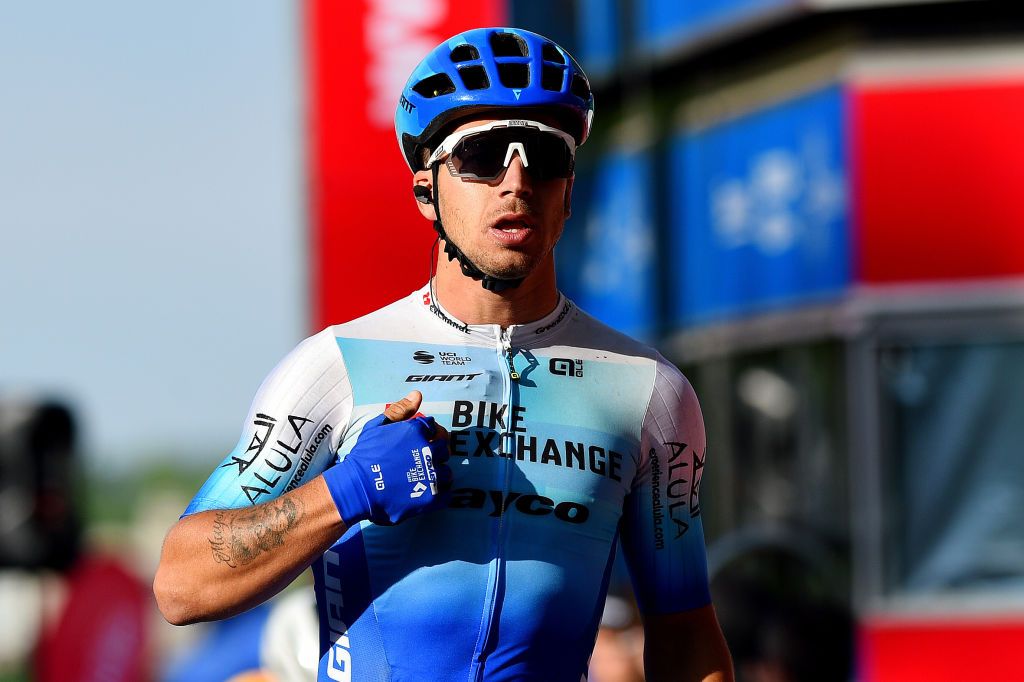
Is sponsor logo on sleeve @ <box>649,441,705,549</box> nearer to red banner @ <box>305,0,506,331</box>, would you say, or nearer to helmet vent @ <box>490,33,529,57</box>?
helmet vent @ <box>490,33,529,57</box>

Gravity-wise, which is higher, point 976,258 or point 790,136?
point 790,136

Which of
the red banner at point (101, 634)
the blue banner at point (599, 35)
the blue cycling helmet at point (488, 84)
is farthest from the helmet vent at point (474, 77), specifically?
the blue banner at point (599, 35)

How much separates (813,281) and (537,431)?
7.92 metres

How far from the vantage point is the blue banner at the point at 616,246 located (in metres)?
13.6

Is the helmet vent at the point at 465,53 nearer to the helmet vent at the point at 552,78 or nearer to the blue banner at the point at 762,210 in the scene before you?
the helmet vent at the point at 552,78

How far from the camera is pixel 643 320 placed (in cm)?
1376

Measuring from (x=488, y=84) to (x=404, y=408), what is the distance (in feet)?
2.48

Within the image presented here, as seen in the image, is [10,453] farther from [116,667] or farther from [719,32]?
[719,32]

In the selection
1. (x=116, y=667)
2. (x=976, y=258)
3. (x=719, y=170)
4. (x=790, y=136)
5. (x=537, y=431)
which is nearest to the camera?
(x=537, y=431)

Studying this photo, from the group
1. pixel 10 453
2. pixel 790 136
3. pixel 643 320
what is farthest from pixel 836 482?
pixel 10 453

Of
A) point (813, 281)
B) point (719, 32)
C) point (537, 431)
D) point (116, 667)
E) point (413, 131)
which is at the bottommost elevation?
point (116, 667)

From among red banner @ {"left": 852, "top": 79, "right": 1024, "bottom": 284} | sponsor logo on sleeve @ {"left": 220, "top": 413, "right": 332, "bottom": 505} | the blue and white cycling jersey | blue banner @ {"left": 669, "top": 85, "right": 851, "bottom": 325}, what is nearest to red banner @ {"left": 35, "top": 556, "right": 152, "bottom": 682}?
blue banner @ {"left": 669, "top": 85, "right": 851, "bottom": 325}

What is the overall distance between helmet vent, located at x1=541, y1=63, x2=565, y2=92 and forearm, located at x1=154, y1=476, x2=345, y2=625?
1010 mm

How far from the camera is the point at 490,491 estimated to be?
133 inches
